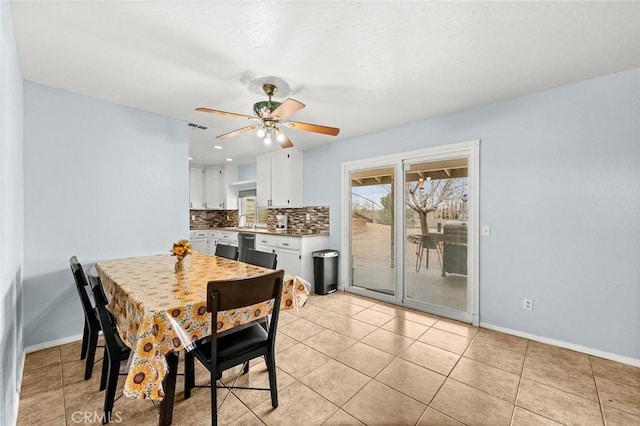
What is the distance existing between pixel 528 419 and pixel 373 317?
1724 millimetres

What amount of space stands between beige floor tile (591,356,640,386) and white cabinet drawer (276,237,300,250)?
3397mm

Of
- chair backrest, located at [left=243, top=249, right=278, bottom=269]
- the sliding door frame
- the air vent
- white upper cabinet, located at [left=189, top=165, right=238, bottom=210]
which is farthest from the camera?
white upper cabinet, located at [left=189, top=165, right=238, bottom=210]

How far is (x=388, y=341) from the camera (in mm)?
2682

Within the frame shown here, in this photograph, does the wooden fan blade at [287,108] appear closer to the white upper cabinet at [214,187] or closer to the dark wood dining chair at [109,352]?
the dark wood dining chair at [109,352]

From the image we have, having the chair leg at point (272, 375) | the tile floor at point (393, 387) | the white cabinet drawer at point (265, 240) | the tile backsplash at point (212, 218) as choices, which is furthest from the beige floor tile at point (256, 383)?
the tile backsplash at point (212, 218)

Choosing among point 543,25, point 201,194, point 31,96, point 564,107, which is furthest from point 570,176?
point 201,194

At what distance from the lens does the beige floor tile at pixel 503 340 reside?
256cm

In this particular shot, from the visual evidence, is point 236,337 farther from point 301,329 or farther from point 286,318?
point 286,318

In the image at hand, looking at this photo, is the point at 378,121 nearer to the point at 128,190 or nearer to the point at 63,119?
the point at 128,190

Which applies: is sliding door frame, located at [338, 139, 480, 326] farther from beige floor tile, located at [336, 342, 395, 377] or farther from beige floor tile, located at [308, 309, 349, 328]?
beige floor tile, located at [336, 342, 395, 377]

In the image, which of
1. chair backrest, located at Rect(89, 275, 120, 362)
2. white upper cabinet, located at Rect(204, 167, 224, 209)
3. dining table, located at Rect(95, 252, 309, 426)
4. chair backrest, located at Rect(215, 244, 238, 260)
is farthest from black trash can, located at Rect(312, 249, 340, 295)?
white upper cabinet, located at Rect(204, 167, 224, 209)

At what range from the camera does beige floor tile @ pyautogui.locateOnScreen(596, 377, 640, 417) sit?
1794 millimetres

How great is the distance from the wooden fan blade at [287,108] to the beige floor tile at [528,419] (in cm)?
247

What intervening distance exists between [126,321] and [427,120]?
11.7 feet
